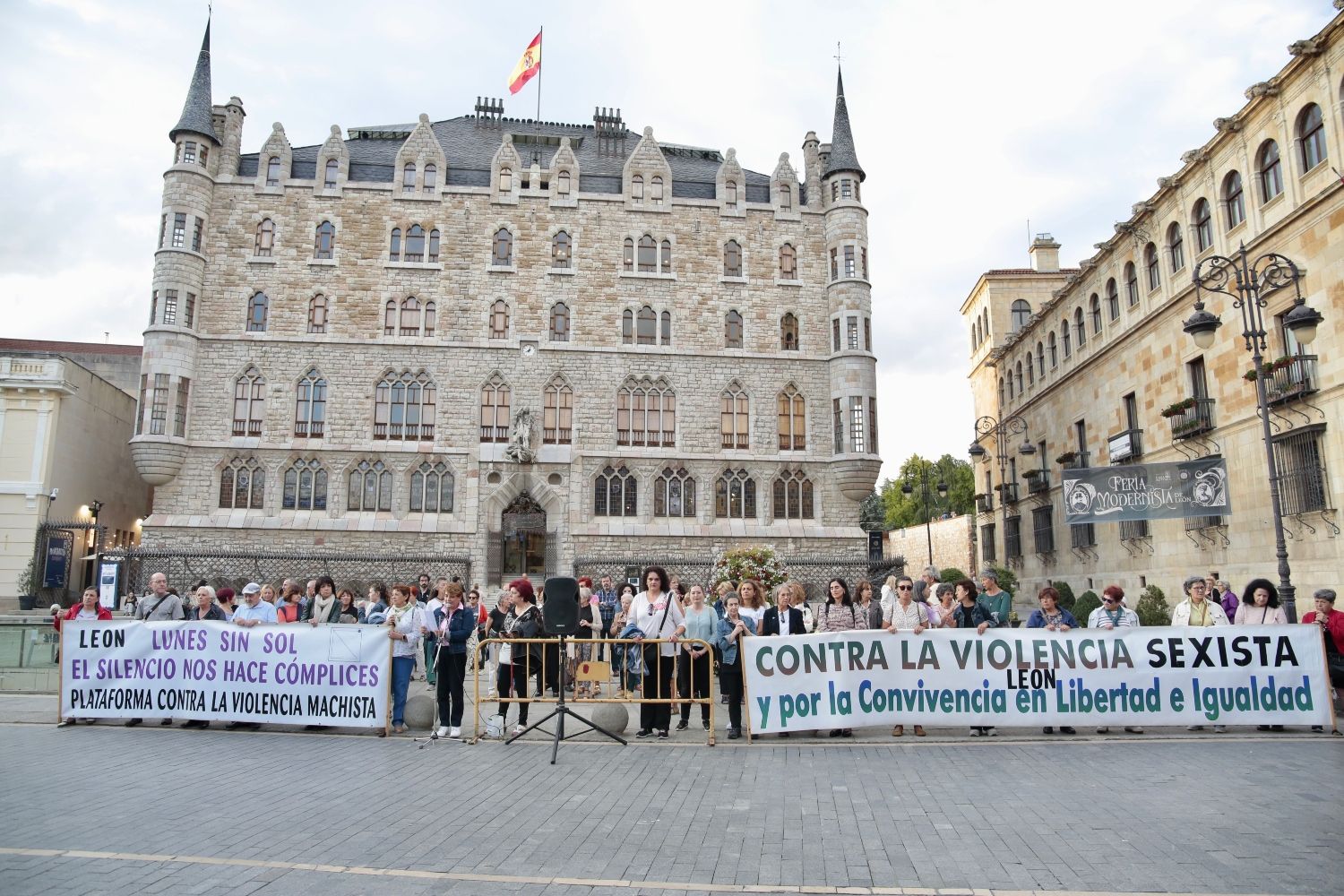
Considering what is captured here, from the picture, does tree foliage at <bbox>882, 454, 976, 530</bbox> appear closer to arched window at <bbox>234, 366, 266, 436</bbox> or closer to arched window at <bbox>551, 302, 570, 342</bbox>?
arched window at <bbox>551, 302, 570, 342</bbox>

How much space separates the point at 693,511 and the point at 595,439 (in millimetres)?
4828

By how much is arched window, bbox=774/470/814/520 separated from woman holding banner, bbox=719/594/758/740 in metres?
23.1

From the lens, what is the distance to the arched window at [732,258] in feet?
114

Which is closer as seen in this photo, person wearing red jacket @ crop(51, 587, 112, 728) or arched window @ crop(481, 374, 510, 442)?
person wearing red jacket @ crop(51, 587, 112, 728)

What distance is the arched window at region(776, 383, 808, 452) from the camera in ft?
111

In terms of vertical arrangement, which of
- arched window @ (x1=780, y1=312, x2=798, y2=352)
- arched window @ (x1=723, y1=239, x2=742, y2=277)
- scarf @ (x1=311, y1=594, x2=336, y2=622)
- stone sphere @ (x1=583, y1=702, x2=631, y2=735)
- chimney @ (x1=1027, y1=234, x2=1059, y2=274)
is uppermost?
chimney @ (x1=1027, y1=234, x2=1059, y2=274)

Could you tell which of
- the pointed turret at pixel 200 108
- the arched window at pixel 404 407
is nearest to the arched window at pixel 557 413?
the arched window at pixel 404 407

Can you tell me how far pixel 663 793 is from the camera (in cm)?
714

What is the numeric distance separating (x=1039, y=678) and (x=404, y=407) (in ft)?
91.4

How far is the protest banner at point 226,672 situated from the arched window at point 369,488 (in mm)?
21609

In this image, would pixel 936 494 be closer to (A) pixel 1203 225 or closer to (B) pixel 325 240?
(A) pixel 1203 225

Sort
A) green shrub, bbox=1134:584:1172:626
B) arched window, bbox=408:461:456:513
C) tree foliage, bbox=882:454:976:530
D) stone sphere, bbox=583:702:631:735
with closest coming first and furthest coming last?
stone sphere, bbox=583:702:631:735, green shrub, bbox=1134:584:1172:626, arched window, bbox=408:461:456:513, tree foliage, bbox=882:454:976:530

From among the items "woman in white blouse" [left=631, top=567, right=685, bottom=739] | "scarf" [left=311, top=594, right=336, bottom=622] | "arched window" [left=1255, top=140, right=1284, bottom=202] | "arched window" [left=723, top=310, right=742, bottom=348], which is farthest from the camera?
"arched window" [left=723, top=310, right=742, bottom=348]

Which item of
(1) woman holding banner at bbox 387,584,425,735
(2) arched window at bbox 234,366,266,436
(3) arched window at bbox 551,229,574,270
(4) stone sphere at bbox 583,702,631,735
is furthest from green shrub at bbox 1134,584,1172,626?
(2) arched window at bbox 234,366,266,436
